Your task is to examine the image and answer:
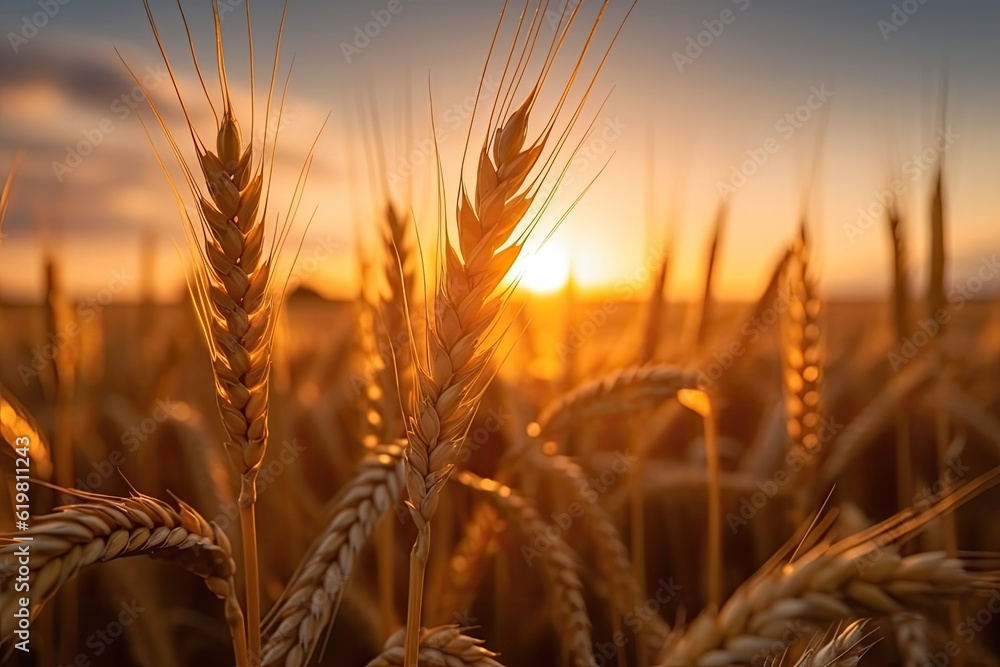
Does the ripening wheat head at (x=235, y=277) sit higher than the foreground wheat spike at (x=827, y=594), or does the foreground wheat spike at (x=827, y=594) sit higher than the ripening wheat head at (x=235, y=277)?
the ripening wheat head at (x=235, y=277)

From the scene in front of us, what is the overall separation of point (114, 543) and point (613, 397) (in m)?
1.23

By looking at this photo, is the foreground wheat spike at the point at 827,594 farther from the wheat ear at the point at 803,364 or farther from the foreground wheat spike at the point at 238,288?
the wheat ear at the point at 803,364

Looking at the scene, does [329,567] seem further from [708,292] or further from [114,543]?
[708,292]

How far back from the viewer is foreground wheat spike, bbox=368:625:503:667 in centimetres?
96

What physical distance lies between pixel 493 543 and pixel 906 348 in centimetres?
159

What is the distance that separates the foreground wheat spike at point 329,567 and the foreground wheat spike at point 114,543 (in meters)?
0.10

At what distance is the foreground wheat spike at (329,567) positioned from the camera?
0.97m

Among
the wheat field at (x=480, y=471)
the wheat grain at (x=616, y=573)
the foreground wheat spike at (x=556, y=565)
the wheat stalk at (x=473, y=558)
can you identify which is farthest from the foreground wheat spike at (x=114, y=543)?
the wheat grain at (x=616, y=573)

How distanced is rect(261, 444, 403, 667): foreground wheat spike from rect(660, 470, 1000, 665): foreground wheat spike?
511 mm

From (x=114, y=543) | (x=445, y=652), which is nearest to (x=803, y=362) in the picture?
(x=445, y=652)

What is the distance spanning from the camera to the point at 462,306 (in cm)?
87

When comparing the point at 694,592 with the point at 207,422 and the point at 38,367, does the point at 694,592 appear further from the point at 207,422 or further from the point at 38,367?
the point at 38,367

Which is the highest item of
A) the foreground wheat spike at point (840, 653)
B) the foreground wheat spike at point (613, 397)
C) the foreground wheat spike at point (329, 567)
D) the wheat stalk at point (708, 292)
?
the wheat stalk at point (708, 292)

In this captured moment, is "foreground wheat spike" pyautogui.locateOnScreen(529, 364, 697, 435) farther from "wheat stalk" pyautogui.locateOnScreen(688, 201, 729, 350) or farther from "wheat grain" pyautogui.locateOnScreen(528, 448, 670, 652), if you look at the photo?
"wheat stalk" pyautogui.locateOnScreen(688, 201, 729, 350)
